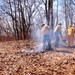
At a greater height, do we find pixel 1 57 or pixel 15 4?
pixel 15 4

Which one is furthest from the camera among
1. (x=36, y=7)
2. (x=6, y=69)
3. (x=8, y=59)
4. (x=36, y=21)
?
(x=36, y=21)

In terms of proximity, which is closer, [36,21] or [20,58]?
[20,58]

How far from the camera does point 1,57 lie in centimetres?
990

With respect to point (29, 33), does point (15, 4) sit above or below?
above

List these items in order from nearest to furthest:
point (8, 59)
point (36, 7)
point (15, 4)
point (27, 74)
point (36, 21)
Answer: point (27, 74), point (8, 59), point (15, 4), point (36, 7), point (36, 21)

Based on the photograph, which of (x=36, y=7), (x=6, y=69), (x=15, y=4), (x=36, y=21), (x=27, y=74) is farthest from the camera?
(x=36, y=21)

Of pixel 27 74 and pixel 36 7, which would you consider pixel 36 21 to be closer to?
pixel 36 7

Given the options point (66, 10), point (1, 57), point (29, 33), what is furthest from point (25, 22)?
point (1, 57)

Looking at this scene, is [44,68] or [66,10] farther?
[66,10]

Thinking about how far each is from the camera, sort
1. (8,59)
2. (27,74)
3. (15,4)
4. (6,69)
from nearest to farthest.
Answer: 1. (27,74)
2. (6,69)
3. (8,59)
4. (15,4)

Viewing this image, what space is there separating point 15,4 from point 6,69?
23083mm

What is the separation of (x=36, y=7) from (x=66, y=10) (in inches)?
196

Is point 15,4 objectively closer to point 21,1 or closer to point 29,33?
point 21,1

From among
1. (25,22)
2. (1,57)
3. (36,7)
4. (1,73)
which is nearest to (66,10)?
(36,7)
